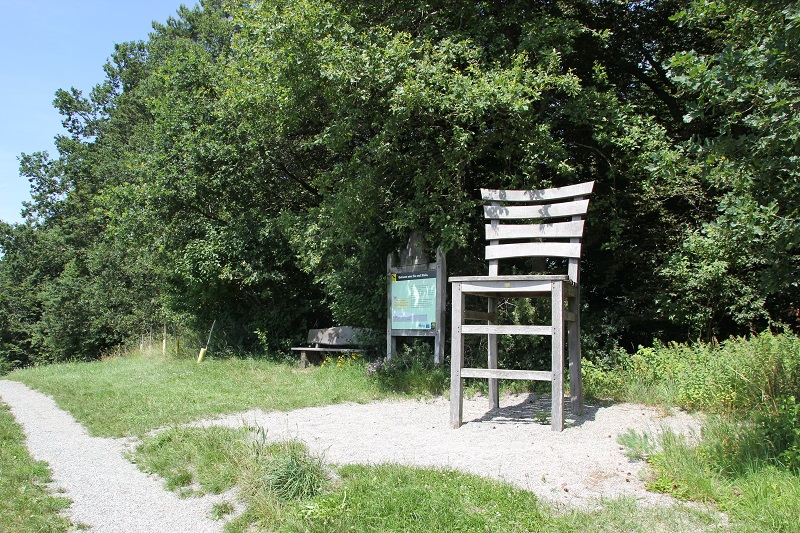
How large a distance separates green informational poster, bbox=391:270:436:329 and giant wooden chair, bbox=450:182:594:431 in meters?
2.73

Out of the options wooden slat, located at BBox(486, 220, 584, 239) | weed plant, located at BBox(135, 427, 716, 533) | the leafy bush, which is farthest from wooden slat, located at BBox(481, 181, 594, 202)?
weed plant, located at BBox(135, 427, 716, 533)

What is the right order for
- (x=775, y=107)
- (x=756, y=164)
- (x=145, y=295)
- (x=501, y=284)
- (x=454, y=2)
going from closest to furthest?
(x=775, y=107) < (x=756, y=164) < (x=501, y=284) < (x=454, y=2) < (x=145, y=295)

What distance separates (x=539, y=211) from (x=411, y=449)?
2.96 meters

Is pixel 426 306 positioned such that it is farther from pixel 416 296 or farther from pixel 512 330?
pixel 512 330

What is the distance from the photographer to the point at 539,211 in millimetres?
6629

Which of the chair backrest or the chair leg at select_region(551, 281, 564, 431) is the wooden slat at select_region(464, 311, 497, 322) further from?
the chair leg at select_region(551, 281, 564, 431)

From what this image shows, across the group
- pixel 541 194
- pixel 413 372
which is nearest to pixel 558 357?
pixel 541 194

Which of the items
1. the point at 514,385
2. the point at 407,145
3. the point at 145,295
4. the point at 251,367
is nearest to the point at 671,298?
the point at 514,385

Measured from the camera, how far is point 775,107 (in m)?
4.41

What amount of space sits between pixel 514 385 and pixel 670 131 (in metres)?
5.75

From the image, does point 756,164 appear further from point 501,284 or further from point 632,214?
point 632,214

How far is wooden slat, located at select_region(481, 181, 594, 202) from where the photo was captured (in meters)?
6.45

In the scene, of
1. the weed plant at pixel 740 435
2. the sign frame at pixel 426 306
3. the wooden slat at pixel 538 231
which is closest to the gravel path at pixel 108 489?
the weed plant at pixel 740 435

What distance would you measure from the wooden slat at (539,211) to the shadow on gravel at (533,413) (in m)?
2.08
